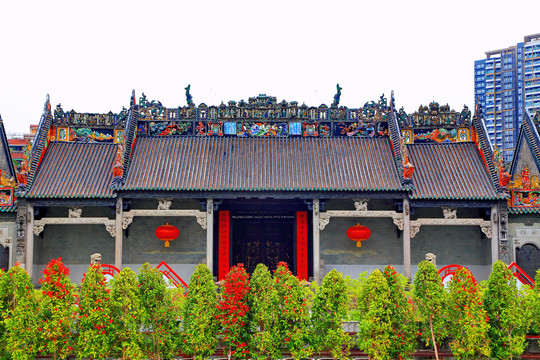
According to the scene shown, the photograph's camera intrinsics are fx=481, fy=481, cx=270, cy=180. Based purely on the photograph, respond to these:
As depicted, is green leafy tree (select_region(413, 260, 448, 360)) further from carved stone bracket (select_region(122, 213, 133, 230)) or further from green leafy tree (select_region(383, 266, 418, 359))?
carved stone bracket (select_region(122, 213, 133, 230))

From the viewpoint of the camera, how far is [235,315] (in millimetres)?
9578

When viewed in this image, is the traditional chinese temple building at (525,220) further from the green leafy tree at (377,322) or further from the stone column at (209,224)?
the stone column at (209,224)

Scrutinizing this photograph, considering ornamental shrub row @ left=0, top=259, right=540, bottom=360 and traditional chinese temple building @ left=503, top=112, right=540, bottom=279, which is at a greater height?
traditional chinese temple building @ left=503, top=112, right=540, bottom=279

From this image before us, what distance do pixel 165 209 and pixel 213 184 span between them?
1.92 m

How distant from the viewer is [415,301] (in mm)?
10180

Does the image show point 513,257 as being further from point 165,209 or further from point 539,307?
point 165,209

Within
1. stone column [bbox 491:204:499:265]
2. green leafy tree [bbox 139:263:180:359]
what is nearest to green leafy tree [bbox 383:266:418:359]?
green leafy tree [bbox 139:263:180:359]

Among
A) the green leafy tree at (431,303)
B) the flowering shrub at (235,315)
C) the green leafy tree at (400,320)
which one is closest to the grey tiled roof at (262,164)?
the green leafy tree at (431,303)

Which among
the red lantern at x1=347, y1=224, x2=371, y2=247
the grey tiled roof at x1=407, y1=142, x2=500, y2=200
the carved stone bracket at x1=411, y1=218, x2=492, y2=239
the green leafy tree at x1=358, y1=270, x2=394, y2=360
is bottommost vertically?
the green leafy tree at x1=358, y1=270, x2=394, y2=360

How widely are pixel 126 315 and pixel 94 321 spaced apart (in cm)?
62

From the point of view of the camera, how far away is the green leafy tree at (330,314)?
31.7 feet

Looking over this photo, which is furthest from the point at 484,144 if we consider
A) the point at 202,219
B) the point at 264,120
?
the point at 202,219

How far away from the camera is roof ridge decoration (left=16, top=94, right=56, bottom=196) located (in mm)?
15781

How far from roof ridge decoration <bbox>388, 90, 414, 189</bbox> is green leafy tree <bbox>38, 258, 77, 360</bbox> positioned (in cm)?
1086
